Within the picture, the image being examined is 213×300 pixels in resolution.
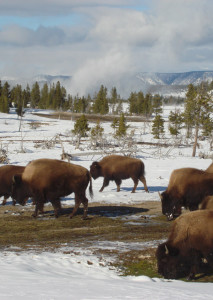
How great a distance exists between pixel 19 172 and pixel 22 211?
1.43m

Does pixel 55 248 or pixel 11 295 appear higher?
pixel 11 295

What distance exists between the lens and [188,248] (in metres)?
6.96

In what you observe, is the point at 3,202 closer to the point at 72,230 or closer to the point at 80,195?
the point at 80,195

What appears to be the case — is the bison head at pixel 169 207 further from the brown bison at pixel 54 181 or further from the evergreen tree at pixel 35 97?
the evergreen tree at pixel 35 97

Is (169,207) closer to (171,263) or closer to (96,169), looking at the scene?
(171,263)

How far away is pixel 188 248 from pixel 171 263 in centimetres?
42

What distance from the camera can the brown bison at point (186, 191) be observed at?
11.4 m

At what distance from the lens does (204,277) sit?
687 cm

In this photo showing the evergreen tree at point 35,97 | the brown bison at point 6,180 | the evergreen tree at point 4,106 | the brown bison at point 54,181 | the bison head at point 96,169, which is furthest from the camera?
the evergreen tree at point 35,97

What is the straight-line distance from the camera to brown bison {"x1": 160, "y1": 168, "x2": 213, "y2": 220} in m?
11.4

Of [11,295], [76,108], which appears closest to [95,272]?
[11,295]

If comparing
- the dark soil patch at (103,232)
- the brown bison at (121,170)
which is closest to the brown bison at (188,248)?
the dark soil patch at (103,232)

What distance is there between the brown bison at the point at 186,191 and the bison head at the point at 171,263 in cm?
429

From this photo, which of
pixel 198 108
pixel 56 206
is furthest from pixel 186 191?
pixel 198 108
